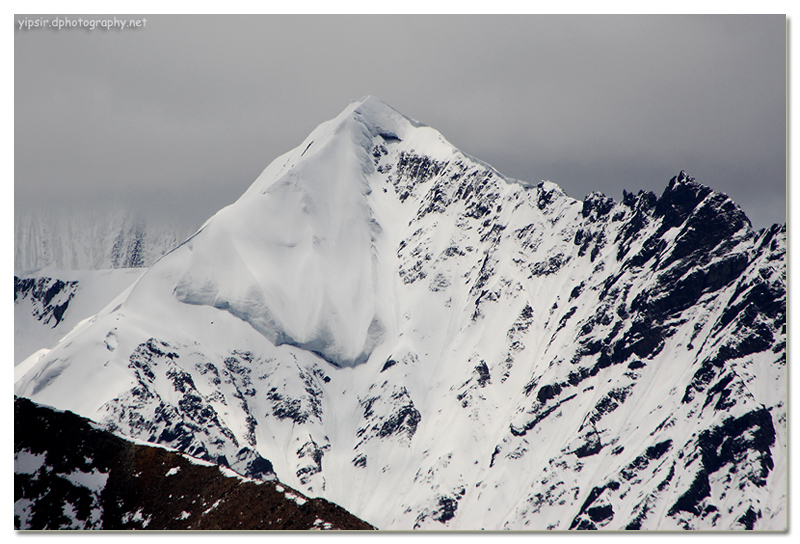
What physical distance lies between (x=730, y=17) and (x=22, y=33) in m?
50.9

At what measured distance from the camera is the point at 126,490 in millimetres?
69312

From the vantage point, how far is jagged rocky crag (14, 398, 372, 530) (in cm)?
6256

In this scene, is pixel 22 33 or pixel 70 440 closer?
pixel 22 33

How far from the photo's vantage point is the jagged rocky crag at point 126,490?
62562 millimetres

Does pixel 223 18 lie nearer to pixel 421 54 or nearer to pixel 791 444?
pixel 421 54

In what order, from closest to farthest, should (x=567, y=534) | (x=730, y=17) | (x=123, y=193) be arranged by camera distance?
(x=567, y=534) < (x=730, y=17) < (x=123, y=193)

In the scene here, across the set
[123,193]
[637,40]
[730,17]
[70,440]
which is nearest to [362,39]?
[637,40]
